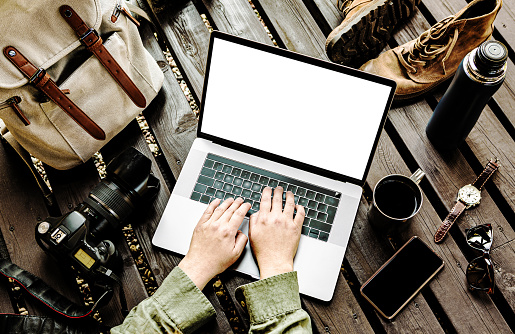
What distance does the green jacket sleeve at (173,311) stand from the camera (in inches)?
32.0

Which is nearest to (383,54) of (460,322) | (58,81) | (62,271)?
(460,322)

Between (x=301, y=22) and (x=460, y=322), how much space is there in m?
0.86

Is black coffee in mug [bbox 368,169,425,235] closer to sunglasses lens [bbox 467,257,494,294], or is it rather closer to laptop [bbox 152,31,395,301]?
laptop [bbox 152,31,395,301]

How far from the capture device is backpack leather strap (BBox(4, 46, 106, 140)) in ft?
2.65

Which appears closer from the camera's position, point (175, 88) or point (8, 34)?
point (8, 34)

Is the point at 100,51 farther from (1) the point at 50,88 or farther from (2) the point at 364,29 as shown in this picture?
(2) the point at 364,29

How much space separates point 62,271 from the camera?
3.16 feet

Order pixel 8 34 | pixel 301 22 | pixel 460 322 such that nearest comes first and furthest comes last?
pixel 8 34
pixel 460 322
pixel 301 22

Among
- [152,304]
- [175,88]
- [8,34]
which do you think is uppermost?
[8,34]

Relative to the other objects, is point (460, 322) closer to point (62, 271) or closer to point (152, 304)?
point (152, 304)

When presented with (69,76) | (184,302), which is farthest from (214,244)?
(69,76)

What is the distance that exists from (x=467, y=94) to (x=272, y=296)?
1.93 ft

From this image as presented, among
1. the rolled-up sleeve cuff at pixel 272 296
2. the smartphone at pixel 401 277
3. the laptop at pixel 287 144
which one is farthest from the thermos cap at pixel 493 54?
the rolled-up sleeve cuff at pixel 272 296

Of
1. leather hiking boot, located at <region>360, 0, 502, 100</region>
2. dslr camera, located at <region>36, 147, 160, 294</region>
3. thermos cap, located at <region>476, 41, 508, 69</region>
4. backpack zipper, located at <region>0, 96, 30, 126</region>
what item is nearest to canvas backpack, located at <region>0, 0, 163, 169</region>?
backpack zipper, located at <region>0, 96, 30, 126</region>
